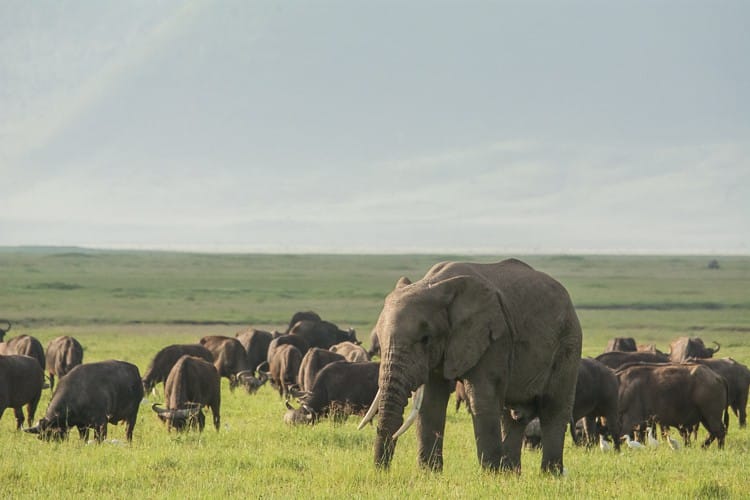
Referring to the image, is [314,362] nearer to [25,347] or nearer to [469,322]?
[25,347]

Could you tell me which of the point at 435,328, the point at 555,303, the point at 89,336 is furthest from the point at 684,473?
the point at 89,336

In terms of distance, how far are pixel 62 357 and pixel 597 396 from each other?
17296 mm

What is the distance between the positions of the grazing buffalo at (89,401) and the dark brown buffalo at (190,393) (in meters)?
1.15

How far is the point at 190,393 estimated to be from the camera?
2106cm

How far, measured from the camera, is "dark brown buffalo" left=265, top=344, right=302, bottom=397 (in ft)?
95.8

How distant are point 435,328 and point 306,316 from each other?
32.7 metres

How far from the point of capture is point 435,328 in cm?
1274

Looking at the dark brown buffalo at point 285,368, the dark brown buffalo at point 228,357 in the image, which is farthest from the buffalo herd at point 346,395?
the dark brown buffalo at point 228,357

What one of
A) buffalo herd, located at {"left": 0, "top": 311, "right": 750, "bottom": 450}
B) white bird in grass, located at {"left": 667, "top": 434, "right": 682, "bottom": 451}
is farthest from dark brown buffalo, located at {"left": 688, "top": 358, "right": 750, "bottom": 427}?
white bird in grass, located at {"left": 667, "top": 434, "right": 682, "bottom": 451}

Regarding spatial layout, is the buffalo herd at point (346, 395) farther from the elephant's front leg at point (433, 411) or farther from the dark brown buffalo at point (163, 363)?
the dark brown buffalo at point (163, 363)

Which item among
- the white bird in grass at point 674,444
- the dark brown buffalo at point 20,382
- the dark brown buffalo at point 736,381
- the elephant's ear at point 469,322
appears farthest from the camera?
the dark brown buffalo at point 736,381

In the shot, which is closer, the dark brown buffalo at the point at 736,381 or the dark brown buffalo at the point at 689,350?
the dark brown buffalo at the point at 736,381

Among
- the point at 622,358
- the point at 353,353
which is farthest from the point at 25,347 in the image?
the point at 622,358

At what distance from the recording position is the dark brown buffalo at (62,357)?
30.2m
